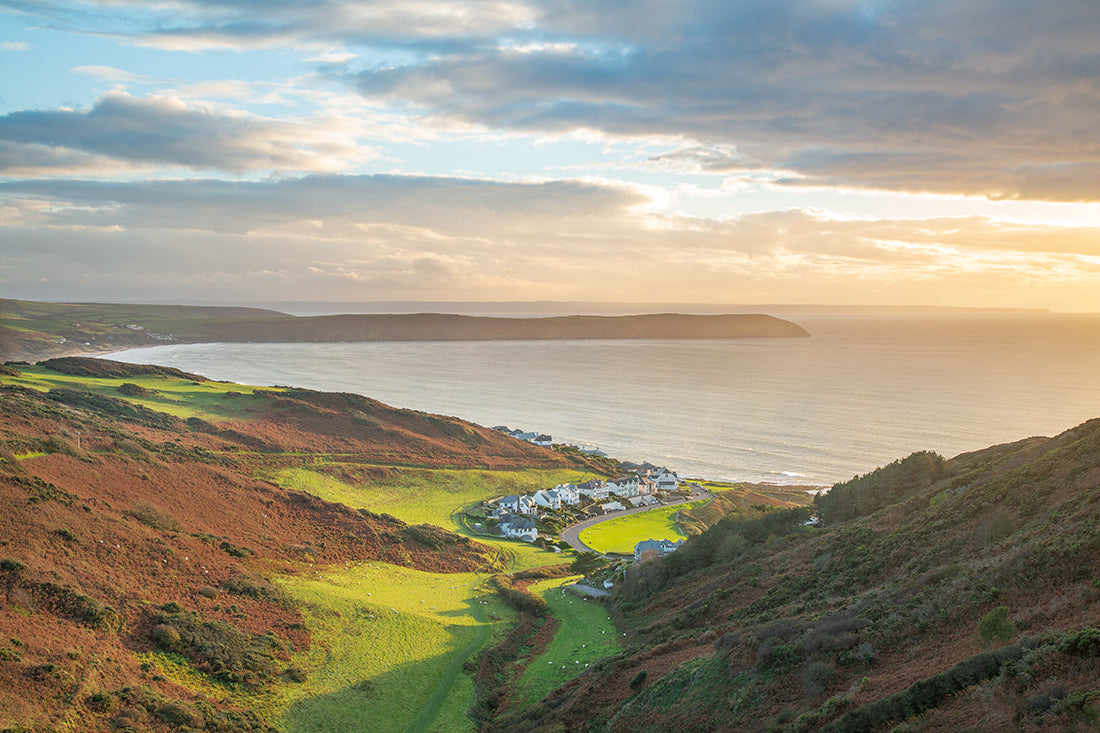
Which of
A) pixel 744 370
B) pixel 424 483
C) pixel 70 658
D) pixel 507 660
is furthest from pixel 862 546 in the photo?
pixel 744 370

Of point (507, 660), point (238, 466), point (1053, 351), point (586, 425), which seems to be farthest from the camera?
point (1053, 351)

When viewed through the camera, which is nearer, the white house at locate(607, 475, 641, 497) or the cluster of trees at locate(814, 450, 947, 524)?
the cluster of trees at locate(814, 450, 947, 524)

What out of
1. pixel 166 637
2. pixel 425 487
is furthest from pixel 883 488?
pixel 425 487

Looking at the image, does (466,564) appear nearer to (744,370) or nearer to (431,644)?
(431,644)

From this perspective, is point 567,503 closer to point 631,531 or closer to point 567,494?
point 567,494

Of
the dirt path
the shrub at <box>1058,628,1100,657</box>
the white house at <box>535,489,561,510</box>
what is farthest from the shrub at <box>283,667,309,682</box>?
the white house at <box>535,489,561,510</box>

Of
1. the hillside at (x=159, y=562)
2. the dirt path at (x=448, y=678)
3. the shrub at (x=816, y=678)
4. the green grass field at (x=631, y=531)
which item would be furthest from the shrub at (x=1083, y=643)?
the green grass field at (x=631, y=531)

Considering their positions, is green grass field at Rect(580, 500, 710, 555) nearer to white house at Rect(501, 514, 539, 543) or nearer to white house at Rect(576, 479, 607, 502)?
white house at Rect(501, 514, 539, 543)
